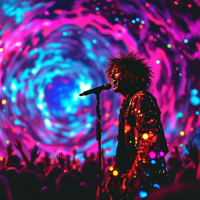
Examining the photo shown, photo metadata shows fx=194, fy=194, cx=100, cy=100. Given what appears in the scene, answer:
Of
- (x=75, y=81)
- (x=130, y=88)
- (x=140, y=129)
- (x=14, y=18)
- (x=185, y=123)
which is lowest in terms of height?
(x=185, y=123)

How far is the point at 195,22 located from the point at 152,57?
2.09 metres

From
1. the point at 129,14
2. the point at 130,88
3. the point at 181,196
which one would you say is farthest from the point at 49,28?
the point at 181,196

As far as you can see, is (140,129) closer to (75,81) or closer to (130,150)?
(130,150)

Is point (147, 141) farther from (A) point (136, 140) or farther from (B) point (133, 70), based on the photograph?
(B) point (133, 70)

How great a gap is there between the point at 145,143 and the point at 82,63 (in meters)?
9.91

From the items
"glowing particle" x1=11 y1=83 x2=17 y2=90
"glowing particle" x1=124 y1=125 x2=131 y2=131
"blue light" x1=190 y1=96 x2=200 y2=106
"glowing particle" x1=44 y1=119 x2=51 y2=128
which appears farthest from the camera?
"glowing particle" x1=44 y1=119 x2=51 y2=128

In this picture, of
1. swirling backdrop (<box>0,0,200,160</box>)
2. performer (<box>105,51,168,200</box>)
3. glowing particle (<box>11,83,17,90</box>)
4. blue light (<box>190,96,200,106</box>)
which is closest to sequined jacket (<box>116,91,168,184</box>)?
performer (<box>105,51,168,200</box>)

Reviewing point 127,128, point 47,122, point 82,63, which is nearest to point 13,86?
point 47,122

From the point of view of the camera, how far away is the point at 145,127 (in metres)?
1.30

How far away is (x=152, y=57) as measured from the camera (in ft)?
27.9

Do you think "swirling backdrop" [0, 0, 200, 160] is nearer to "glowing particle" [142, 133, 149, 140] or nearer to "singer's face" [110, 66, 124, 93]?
"singer's face" [110, 66, 124, 93]

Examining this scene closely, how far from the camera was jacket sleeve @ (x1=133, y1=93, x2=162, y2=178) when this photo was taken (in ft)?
4.06

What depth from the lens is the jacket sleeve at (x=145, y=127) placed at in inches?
48.7

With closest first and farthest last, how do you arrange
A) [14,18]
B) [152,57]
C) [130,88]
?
1. [130,88]
2. [14,18]
3. [152,57]
